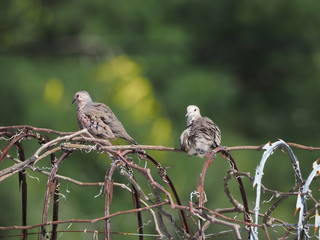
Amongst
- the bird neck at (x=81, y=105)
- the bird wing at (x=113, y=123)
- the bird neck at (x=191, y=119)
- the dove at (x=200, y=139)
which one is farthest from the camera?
the bird neck at (x=81, y=105)

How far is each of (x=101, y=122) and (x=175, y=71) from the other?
448cm

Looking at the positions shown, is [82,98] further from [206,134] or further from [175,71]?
[175,71]

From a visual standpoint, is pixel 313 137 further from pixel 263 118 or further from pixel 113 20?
pixel 113 20

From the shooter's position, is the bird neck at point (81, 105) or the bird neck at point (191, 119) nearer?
the bird neck at point (191, 119)

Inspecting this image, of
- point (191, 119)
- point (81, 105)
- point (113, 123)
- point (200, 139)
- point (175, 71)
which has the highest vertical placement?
point (175, 71)

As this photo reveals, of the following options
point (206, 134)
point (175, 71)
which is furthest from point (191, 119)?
point (175, 71)

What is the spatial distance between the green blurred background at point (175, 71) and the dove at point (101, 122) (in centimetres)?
235

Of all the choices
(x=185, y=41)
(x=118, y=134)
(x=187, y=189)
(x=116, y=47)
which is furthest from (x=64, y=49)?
(x=118, y=134)

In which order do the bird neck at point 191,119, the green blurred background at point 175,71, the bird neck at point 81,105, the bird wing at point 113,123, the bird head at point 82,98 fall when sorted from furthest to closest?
the green blurred background at point 175,71
the bird head at point 82,98
the bird neck at point 81,105
the bird wing at point 113,123
the bird neck at point 191,119

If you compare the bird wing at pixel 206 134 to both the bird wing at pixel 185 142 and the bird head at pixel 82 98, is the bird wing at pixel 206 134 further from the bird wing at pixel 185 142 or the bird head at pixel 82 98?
the bird head at pixel 82 98

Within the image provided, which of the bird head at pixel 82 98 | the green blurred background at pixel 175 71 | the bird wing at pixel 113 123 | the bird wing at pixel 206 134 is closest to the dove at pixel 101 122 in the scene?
the bird wing at pixel 113 123

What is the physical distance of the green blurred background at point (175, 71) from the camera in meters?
5.81

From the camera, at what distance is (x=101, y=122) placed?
2889 millimetres

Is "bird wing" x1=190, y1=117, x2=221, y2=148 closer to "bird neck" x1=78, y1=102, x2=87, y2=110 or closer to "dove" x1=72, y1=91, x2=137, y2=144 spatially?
"dove" x1=72, y1=91, x2=137, y2=144
